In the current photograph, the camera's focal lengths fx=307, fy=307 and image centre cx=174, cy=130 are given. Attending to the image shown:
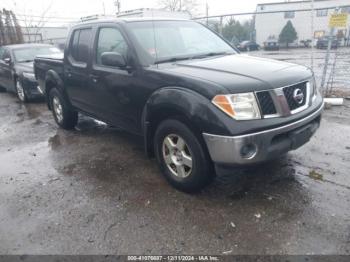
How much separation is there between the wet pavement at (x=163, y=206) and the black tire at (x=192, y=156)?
5.8 inches

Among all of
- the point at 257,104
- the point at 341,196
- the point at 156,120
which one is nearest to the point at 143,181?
the point at 156,120

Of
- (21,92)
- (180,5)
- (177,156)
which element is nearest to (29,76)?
(21,92)

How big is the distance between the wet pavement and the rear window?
148cm

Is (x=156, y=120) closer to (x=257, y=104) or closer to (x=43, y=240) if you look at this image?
(x=257, y=104)

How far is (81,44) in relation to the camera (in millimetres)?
4730

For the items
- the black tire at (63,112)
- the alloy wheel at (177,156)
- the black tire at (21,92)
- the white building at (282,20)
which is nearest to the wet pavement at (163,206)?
the alloy wheel at (177,156)

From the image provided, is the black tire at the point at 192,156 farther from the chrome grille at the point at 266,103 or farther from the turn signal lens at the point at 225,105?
the chrome grille at the point at 266,103

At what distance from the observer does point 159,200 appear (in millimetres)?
3326

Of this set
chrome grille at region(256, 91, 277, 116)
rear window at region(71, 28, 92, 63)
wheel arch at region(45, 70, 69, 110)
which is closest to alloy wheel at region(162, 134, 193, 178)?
chrome grille at region(256, 91, 277, 116)

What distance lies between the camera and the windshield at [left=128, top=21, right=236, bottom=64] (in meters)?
3.68

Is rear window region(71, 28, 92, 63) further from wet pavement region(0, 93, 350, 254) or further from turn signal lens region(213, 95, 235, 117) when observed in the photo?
turn signal lens region(213, 95, 235, 117)

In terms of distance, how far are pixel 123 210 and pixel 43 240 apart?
2.59 ft

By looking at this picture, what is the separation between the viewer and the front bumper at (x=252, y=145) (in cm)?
272

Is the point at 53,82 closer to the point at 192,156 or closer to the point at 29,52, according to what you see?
the point at 192,156
